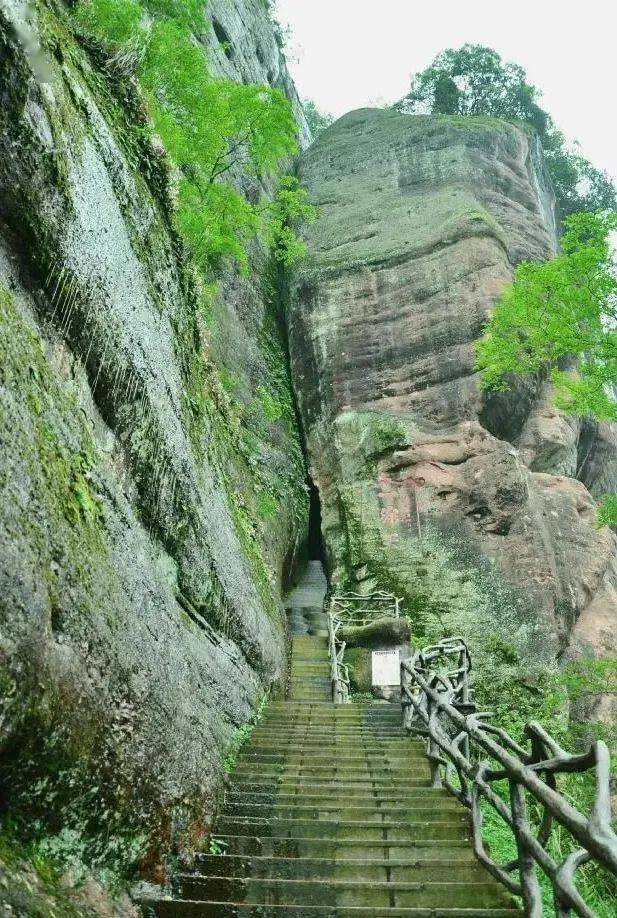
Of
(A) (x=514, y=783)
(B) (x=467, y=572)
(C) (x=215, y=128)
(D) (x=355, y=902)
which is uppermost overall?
(C) (x=215, y=128)

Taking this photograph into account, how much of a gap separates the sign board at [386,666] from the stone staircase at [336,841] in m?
1.50

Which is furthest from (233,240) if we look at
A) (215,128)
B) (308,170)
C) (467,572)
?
(308,170)

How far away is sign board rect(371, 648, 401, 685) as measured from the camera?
894cm

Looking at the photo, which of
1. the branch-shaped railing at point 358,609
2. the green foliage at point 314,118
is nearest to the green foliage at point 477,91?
the green foliage at point 314,118

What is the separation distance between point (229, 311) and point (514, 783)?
1662cm

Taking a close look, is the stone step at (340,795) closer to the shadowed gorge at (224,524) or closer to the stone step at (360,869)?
the shadowed gorge at (224,524)

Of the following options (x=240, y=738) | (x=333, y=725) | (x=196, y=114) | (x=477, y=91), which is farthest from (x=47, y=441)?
(x=477, y=91)

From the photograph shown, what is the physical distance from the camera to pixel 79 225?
5113 mm

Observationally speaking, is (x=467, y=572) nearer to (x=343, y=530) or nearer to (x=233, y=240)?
(x=343, y=530)

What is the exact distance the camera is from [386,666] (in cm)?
916

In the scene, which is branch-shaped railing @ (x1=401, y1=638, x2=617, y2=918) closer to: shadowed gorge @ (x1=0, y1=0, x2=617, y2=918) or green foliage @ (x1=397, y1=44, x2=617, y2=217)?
shadowed gorge @ (x1=0, y1=0, x2=617, y2=918)

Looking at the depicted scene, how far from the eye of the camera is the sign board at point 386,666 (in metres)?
8.94

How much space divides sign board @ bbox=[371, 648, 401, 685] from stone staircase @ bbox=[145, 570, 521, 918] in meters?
1.50

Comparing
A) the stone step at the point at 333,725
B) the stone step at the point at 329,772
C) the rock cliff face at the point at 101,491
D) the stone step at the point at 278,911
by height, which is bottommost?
the stone step at the point at 333,725
